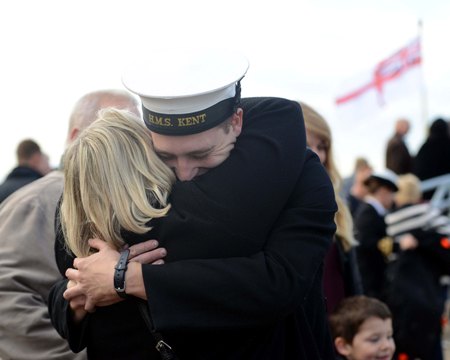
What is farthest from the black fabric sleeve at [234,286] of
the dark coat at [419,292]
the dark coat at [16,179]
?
the dark coat at [419,292]

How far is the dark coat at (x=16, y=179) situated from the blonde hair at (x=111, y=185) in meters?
1.90

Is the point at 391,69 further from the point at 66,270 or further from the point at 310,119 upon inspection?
the point at 66,270

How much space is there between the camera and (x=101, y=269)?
2.02 m

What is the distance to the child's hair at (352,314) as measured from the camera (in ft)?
11.7

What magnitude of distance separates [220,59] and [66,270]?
737 mm

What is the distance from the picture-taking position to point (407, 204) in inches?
264

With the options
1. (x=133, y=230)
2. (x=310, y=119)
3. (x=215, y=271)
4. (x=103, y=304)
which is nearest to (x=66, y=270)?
(x=103, y=304)

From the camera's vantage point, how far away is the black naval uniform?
6.30 feet

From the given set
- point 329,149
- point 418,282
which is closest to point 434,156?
point 418,282

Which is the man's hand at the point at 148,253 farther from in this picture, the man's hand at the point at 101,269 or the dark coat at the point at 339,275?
the dark coat at the point at 339,275

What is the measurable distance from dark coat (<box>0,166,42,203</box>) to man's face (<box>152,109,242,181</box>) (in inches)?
79.8

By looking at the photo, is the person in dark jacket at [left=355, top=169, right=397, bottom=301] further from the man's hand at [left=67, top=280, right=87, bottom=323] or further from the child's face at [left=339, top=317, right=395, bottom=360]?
the man's hand at [left=67, top=280, right=87, bottom=323]

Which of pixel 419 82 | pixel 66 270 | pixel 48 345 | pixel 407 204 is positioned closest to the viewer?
pixel 66 270

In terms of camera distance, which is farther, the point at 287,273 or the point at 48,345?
the point at 48,345
